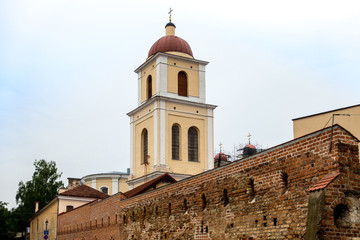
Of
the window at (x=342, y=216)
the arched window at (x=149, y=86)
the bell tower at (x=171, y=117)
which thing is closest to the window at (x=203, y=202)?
the window at (x=342, y=216)

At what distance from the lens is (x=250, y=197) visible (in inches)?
476

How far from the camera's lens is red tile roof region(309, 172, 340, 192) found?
9340 millimetres

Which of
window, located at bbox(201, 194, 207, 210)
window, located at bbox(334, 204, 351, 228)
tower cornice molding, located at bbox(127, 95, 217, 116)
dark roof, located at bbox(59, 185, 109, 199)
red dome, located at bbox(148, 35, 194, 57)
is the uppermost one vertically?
red dome, located at bbox(148, 35, 194, 57)

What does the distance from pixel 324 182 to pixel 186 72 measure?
103 feet

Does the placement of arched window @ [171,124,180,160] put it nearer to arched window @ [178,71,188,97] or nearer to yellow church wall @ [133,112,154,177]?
yellow church wall @ [133,112,154,177]

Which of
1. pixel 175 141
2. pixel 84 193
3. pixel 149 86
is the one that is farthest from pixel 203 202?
pixel 84 193

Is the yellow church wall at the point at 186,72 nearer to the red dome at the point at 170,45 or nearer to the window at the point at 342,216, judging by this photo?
the red dome at the point at 170,45

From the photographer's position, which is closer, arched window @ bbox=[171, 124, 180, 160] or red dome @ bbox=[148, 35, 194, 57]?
arched window @ bbox=[171, 124, 180, 160]

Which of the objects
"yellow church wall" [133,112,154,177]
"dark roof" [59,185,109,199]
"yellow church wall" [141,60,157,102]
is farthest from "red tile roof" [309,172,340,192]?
"dark roof" [59,185,109,199]

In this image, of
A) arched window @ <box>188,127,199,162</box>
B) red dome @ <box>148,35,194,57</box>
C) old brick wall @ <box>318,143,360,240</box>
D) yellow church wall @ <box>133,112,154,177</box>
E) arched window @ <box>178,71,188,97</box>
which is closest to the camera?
old brick wall @ <box>318,143,360,240</box>

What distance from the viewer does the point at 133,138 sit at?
41.6 metres

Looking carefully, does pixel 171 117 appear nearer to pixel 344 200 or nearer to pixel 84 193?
pixel 84 193

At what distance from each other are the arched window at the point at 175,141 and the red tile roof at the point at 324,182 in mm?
28688

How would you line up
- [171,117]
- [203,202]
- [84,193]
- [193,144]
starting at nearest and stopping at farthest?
[203,202] < [171,117] < [193,144] < [84,193]
